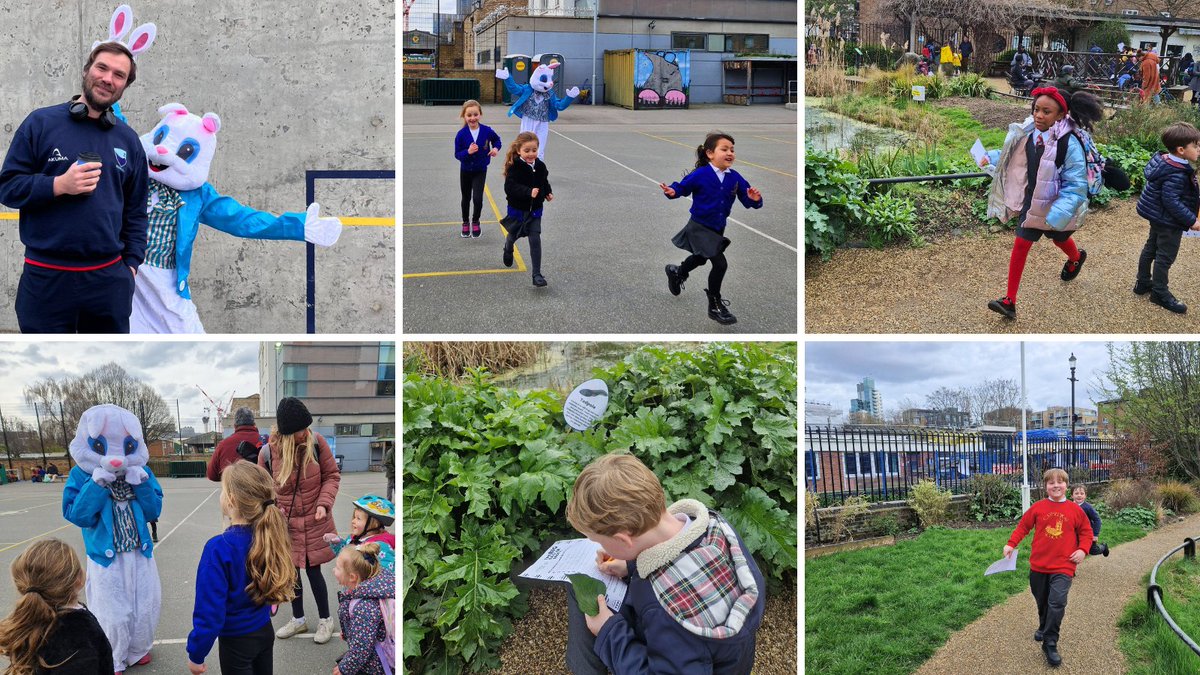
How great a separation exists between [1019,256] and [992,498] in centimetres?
149

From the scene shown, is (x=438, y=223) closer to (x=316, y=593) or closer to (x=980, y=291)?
(x=316, y=593)

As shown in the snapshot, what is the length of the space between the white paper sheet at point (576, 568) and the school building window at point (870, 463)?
204cm

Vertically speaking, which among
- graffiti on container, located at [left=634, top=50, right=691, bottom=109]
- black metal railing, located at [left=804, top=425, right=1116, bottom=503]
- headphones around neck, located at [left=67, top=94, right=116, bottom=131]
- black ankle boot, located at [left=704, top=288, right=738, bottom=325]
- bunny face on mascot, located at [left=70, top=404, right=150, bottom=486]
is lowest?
black metal railing, located at [left=804, top=425, right=1116, bottom=503]

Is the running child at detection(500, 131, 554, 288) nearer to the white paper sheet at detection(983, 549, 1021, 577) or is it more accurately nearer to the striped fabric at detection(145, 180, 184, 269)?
the striped fabric at detection(145, 180, 184, 269)

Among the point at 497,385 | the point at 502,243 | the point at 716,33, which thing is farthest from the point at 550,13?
the point at 497,385

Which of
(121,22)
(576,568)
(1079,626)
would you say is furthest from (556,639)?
(121,22)

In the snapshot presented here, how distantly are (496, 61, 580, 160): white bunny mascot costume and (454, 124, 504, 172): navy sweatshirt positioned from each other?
35cm

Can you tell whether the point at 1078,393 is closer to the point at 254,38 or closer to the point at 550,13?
the point at 254,38

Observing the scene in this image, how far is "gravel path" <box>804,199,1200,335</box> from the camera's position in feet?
18.8

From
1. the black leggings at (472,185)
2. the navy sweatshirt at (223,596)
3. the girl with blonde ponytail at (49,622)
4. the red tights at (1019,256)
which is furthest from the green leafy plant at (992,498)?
the black leggings at (472,185)

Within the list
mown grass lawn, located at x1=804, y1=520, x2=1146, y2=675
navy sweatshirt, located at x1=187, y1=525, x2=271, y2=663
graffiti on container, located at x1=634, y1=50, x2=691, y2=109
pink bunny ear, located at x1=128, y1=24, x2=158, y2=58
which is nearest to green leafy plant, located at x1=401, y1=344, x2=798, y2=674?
mown grass lawn, located at x1=804, y1=520, x2=1146, y2=675

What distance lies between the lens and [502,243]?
763 cm

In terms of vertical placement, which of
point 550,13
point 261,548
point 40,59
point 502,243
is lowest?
point 261,548

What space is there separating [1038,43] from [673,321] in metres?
3.79
